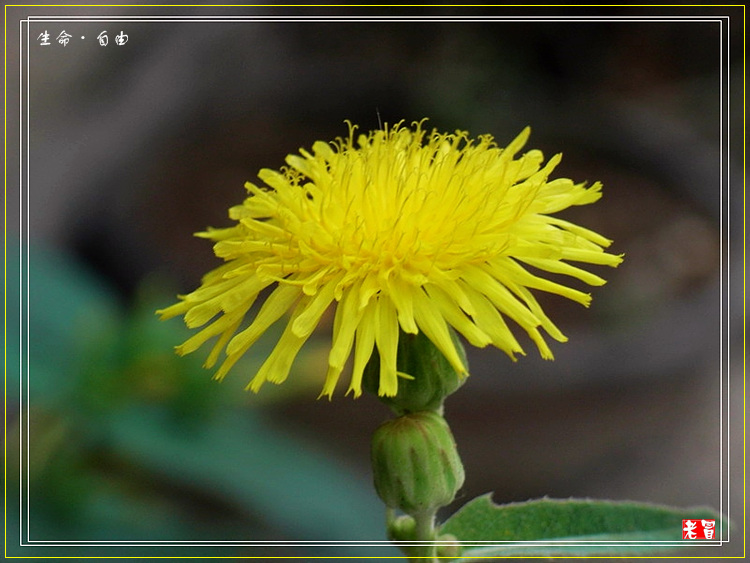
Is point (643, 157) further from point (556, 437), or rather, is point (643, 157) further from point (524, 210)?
point (524, 210)

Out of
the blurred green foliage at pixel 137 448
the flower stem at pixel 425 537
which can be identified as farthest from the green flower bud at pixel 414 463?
the blurred green foliage at pixel 137 448

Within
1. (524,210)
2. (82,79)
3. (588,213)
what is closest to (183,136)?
(82,79)

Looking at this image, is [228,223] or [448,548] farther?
[228,223]

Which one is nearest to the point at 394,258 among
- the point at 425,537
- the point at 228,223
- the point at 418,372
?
the point at 418,372

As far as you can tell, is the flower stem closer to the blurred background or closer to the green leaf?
the green leaf

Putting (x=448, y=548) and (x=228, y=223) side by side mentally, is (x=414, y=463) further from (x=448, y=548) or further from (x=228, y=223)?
(x=228, y=223)
